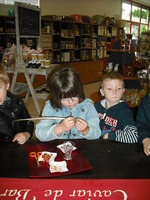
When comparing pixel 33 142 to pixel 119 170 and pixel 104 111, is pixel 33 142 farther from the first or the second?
pixel 104 111

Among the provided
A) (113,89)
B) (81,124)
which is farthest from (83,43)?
(81,124)

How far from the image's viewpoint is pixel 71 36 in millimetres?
6832

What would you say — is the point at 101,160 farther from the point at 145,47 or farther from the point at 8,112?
the point at 145,47

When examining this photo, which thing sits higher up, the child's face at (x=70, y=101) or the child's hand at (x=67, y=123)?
the child's face at (x=70, y=101)

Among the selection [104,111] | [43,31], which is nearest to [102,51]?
[43,31]

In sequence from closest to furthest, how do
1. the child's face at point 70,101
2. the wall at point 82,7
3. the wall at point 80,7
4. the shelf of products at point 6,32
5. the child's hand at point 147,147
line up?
the child's hand at point 147,147, the child's face at point 70,101, the shelf of products at point 6,32, the wall at point 80,7, the wall at point 82,7

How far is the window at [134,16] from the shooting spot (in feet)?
32.5

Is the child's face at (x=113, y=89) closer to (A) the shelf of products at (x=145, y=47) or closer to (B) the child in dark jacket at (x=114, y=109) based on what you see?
(B) the child in dark jacket at (x=114, y=109)

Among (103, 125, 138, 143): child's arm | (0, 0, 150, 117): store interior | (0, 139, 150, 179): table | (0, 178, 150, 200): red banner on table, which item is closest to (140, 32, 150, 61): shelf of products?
(0, 0, 150, 117): store interior

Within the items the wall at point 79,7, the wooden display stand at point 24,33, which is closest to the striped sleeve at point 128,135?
the wooden display stand at point 24,33

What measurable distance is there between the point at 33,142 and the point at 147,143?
0.63 meters

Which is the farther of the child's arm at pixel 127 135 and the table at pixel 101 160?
the child's arm at pixel 127 135

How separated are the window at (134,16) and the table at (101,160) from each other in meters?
9.69

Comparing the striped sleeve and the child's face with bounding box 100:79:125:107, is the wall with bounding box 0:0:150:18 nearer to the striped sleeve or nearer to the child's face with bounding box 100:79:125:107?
the child's face with bounding box 100:79:125:107
